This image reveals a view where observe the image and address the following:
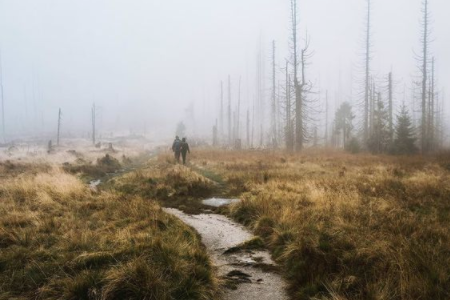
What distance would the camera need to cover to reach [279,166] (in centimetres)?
1691

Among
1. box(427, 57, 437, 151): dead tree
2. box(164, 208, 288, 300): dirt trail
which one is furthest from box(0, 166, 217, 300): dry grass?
box(427, 57, 437, 151): dead tree

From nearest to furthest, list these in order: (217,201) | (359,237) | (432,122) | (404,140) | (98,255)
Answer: (98,255) < (359,237) < (217,201) < (404,140) < (432,122)

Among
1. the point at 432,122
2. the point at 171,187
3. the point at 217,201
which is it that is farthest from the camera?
the point at 432,122

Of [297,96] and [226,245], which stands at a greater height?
[297,96]

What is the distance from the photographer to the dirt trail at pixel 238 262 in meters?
4.08

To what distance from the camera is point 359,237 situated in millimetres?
4980

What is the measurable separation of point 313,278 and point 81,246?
148 inches

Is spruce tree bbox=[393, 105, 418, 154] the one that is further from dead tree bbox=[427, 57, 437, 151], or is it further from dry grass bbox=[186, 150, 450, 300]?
dry grass bbox=[186, 150, 450, 300]

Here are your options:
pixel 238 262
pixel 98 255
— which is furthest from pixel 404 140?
pixel 98 255

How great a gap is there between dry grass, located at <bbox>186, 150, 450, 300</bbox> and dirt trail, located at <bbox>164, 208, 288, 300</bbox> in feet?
0.87

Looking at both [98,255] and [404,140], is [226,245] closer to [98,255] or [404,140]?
[98,255]

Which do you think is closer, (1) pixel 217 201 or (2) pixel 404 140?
(1) pixel 217 201

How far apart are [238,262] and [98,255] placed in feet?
7.61

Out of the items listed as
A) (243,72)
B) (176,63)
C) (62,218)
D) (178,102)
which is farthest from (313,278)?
(176,63)
